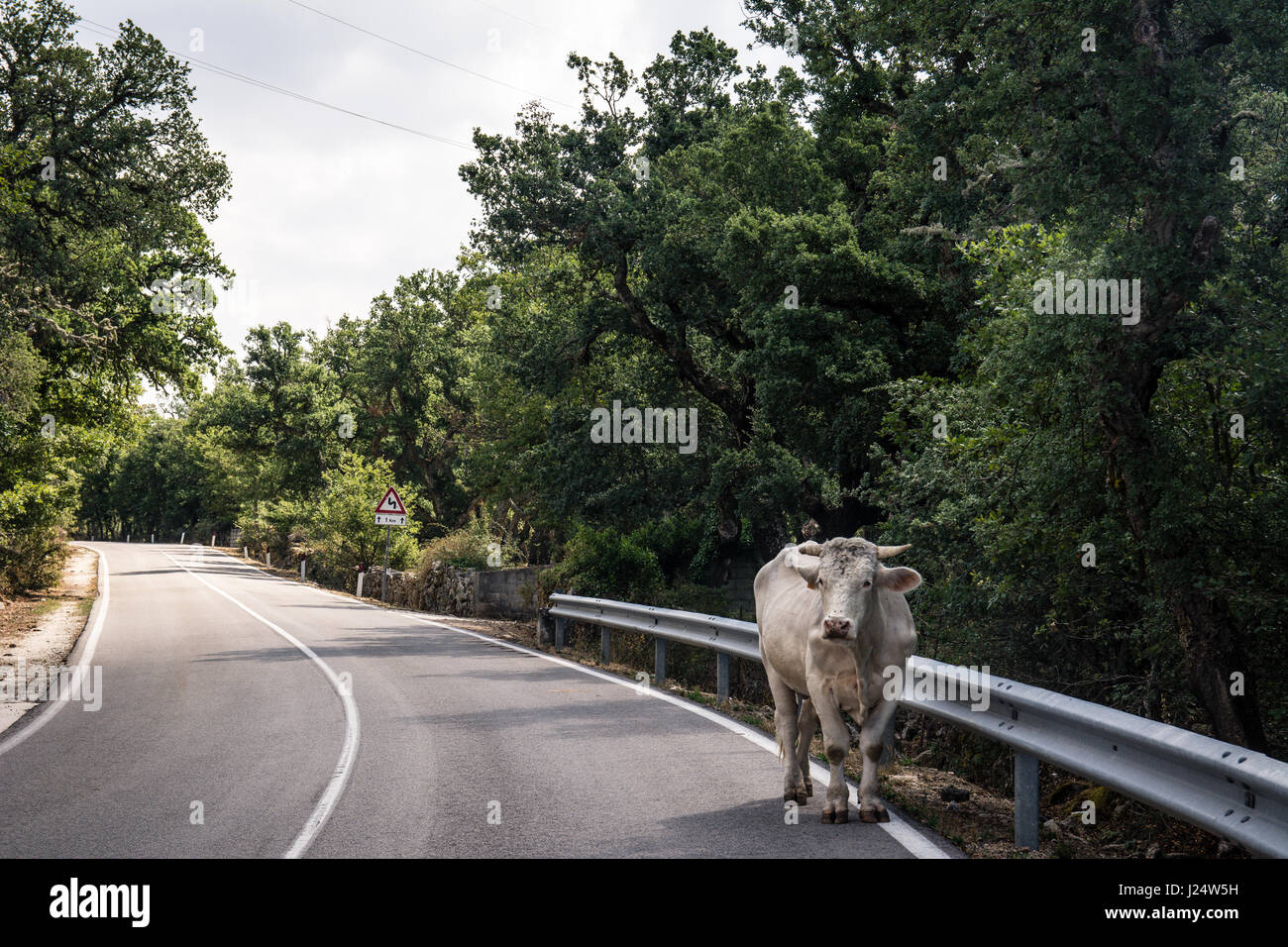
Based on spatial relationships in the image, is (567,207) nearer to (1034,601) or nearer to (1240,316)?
(1034,601)

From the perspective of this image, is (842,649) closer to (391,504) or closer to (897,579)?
(897,579)

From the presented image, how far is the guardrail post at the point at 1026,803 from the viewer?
20.1 feet

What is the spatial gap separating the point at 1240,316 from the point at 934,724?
6.14m

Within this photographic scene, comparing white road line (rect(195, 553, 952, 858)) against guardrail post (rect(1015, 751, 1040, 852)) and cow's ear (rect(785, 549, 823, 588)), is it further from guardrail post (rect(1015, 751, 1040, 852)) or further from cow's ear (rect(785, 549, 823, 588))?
cow's ear (rect(785, 549, 823, 588))

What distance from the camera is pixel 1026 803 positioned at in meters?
6.20

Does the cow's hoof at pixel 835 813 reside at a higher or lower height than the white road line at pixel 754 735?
higher

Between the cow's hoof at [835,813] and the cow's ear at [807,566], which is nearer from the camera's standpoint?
the cow's ear at [807,566]

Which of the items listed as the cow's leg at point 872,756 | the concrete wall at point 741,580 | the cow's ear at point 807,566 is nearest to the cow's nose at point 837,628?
the cow's ear at point 807,566

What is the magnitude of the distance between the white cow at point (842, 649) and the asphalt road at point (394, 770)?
0.95 feet

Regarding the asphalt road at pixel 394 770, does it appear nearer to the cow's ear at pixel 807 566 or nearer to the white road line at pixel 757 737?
the white road line at pixel 757 737

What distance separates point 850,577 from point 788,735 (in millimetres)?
1519

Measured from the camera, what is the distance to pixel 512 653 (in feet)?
59.3

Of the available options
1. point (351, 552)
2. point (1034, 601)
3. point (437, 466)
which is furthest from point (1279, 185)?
point (437, 466)

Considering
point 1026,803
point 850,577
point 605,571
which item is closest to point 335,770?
point 850,577
